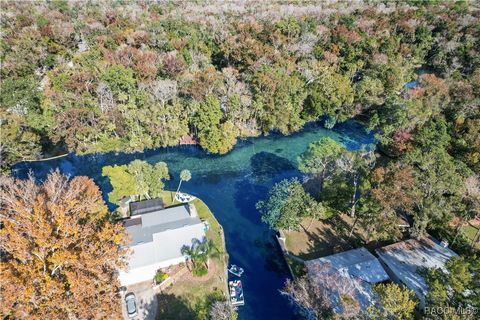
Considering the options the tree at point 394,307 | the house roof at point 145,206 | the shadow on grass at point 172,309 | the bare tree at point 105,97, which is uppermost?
the bare tree at point 105,97

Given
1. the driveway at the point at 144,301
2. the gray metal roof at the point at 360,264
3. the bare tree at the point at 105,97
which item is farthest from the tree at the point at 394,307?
the bare tree at the point at 105,97

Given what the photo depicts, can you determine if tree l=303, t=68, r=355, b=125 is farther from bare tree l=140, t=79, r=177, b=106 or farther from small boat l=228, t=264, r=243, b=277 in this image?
small boat l=228, t=264, r=243, b=277

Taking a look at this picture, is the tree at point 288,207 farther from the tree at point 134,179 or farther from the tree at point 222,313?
→ the tree at point 134,179

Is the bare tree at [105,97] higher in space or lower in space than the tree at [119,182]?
higher

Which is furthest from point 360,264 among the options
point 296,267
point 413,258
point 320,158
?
point 320,158

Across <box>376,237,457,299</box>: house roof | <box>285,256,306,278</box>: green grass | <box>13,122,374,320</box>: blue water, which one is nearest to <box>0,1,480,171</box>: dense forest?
<box>13,122,374,320</box>: blue water

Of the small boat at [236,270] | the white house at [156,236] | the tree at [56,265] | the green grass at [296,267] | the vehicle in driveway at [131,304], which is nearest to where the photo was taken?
the tree at [56,265]
